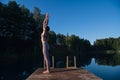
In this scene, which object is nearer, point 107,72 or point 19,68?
point 107,72

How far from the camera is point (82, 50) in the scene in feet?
448

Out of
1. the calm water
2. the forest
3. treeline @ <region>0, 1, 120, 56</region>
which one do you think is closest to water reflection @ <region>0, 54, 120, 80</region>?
the forest

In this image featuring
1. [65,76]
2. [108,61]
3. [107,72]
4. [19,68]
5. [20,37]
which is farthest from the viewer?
[20,37]

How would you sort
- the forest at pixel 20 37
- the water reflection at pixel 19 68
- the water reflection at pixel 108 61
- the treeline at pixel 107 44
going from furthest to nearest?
the treeline at pixel 107 44 → the forest at pixel 20 37 → the water reflection at pixel 108 61 → the water reflection at pixel 19 68

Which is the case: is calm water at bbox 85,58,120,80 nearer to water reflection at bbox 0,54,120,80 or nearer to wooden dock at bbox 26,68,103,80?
water reflection at bbox 0,54,120,80

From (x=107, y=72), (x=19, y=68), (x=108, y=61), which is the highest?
(x=108, y=61)

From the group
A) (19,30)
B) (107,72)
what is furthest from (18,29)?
(107,72)

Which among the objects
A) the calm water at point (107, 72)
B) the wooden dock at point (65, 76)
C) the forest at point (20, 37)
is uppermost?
the forest at point (20, 37)

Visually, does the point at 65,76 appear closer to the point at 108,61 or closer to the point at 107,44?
the point at 108,61

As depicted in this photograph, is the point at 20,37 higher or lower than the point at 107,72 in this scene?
higher

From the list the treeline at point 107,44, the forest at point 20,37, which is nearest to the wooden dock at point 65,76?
the forest at point 20,37

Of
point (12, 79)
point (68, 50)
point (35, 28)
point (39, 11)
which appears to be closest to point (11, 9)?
point (35, 28)

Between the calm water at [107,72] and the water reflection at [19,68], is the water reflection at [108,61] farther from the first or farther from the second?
the calm water at [107,72]

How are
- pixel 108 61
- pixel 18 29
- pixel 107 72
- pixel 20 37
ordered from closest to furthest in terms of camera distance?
pixel 107 72 < pixel 108 61 < pixel 18 29 < pixel 20 37
